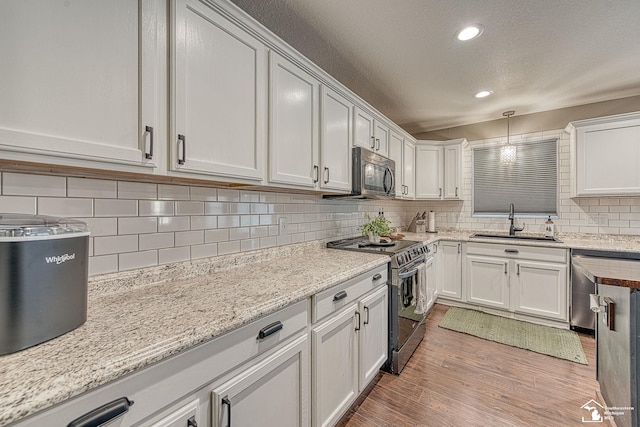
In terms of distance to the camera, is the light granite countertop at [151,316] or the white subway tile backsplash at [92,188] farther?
the white subway tile backsplash at [92,188]

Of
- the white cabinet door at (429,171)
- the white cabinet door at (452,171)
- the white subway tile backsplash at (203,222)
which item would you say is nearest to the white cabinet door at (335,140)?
the white subway tile backsplash at (203,222)

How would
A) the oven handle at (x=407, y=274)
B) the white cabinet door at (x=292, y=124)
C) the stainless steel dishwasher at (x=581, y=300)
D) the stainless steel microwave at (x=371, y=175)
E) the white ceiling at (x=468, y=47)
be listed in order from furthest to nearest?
the stainless steel dishwasher at (x=581, y=300) < the stainless steel microwave at (x=371, y=175) < the oven handle at (x=407, y=274) < the white ceiling at (x=468, y=47) < the white cabinet door at (x=292, y=124)

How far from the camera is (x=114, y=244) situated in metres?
1.20

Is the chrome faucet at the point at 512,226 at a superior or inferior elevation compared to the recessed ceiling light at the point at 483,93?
inferior

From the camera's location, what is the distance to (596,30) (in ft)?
6.19

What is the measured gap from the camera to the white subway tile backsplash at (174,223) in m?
1.38

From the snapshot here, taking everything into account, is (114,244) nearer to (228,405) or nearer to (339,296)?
(228,405)

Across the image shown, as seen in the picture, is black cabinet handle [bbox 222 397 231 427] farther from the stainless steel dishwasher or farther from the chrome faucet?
the chrome faucet

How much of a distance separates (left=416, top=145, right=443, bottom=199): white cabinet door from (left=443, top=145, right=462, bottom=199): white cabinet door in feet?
0.24

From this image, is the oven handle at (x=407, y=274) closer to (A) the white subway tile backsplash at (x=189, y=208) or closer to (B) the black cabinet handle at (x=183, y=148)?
(A) the white subway tile backsplash at (x=189, y=208)

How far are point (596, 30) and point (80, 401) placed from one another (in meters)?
3.23

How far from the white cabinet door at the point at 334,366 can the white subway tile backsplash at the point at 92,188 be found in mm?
1116

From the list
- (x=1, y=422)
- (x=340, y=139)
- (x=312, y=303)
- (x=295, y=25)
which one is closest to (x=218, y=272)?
(x=312, y=303)

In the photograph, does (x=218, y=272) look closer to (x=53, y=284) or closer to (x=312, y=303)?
Result: (x=312, y=303)
